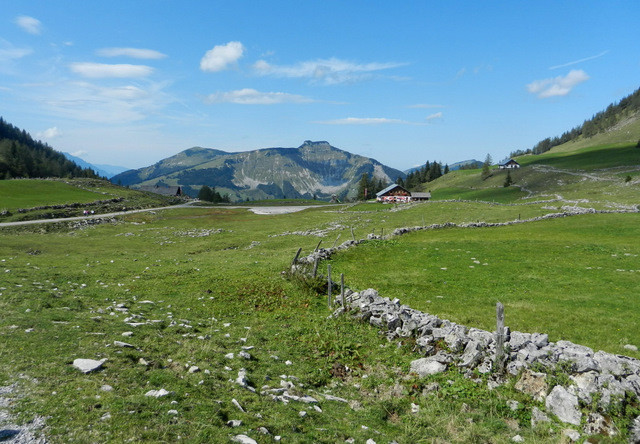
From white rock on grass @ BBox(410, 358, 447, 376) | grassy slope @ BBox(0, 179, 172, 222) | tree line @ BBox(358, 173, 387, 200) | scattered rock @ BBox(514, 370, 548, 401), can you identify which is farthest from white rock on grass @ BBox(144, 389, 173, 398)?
tree line @ BBox(358, 173, 387, 200)

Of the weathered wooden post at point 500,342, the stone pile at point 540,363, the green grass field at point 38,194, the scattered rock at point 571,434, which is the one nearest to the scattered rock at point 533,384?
the stone pile at point 540,363

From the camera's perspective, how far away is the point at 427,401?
10.8 meters

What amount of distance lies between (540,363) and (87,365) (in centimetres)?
1467

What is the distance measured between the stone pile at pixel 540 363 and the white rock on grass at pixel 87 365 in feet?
35.9

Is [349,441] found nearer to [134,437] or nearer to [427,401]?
[427,401]

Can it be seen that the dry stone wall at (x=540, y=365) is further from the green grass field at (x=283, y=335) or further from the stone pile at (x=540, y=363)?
the green grass field at (x=283, y=335)

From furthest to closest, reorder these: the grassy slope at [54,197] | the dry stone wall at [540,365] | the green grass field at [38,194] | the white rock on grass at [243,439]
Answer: the green grass field at [38,194] → the grassy slope at [54,197] → the dry stone wall at [540,365] → the white rock on grass at [243,439]

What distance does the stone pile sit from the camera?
9336mm

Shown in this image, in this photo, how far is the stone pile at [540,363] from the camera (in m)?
9.34

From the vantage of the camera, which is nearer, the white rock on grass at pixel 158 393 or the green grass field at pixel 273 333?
the green grass field at pixel 273 333

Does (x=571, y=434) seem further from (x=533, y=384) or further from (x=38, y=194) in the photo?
(x=38, y=194)

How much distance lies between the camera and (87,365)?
381 inches

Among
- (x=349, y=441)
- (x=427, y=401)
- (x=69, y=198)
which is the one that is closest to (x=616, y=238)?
(x=427, y=401)

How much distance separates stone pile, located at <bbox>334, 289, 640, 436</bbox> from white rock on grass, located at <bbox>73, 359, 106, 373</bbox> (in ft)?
35.9
